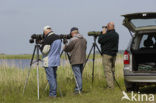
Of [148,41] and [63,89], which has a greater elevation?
[148,41]

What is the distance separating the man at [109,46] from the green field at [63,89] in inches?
20.3

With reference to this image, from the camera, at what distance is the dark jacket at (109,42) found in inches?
392

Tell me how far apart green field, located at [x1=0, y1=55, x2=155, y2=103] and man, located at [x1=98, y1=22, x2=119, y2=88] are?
1.69 feet

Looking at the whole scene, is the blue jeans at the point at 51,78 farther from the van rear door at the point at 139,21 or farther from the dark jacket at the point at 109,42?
the van rear door at the point at 139,21

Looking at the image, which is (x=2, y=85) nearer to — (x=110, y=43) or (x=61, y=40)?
(x=61, y=40)

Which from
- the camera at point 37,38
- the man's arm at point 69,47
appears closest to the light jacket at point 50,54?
the camera at point 37,38

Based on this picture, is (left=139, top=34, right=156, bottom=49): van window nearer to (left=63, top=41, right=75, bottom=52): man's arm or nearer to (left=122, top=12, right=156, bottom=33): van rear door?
(left=122, top=12, right=156, bottom=33): van rear door

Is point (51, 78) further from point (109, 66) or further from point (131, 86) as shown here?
point (109, 66)

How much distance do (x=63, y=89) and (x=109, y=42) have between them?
6.27 feet

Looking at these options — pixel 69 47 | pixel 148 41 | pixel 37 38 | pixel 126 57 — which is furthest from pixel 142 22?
pixel 37 38

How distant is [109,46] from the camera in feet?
32.9

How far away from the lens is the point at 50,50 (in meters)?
8.54

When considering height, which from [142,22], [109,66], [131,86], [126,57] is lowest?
[131,86]

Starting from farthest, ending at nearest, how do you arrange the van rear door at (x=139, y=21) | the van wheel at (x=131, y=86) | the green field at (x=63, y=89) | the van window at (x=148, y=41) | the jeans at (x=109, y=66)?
the jeans at (x=109, y=66)
the van window at (x=148, y=41)
the van wheel at (x=131, y=86)
the van rear door at (x=139, y=21)
the green field at (x=63, y=89)
